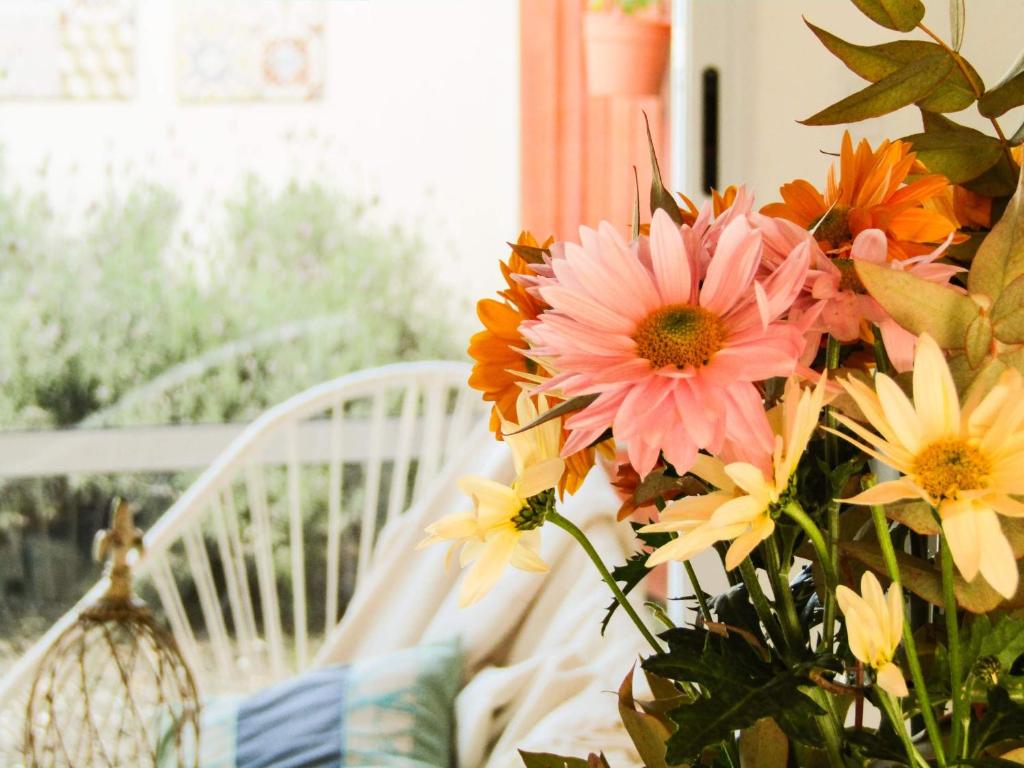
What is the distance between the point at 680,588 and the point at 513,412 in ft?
3.72

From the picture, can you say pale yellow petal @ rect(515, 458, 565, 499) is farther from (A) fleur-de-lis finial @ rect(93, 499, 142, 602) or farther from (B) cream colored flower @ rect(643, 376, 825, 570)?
(A) fleur-de-lis finial @ rect(93, 499, 142, 602)

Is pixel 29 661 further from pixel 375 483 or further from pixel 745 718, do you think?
pixel 745 718

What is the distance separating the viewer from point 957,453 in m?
0.32

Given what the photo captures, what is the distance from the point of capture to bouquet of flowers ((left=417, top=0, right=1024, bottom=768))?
0.32m

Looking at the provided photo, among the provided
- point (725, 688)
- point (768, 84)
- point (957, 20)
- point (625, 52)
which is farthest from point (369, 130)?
point (725, 688)

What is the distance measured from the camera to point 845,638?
1.32ft

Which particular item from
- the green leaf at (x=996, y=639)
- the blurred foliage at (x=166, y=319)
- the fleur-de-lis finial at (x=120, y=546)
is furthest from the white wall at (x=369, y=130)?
the green leaf at (x=996, y=639)

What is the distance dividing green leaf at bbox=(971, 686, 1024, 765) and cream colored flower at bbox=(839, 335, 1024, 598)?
2.7 inches

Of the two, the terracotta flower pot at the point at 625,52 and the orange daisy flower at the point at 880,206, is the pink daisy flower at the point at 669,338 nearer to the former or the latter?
the orange daisy flower at the point at 880,206

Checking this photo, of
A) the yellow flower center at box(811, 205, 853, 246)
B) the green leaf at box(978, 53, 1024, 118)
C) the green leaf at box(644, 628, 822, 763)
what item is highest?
the green leaf at box(978, 53, 1024, 118)

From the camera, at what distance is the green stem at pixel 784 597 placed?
377 millimetres

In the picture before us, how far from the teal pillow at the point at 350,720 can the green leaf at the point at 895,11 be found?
1.27m

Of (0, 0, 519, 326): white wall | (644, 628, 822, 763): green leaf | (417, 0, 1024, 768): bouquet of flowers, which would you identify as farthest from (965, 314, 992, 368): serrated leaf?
(0, 0, 519, 326): white wall

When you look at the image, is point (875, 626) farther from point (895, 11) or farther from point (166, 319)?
point (166, 319)
